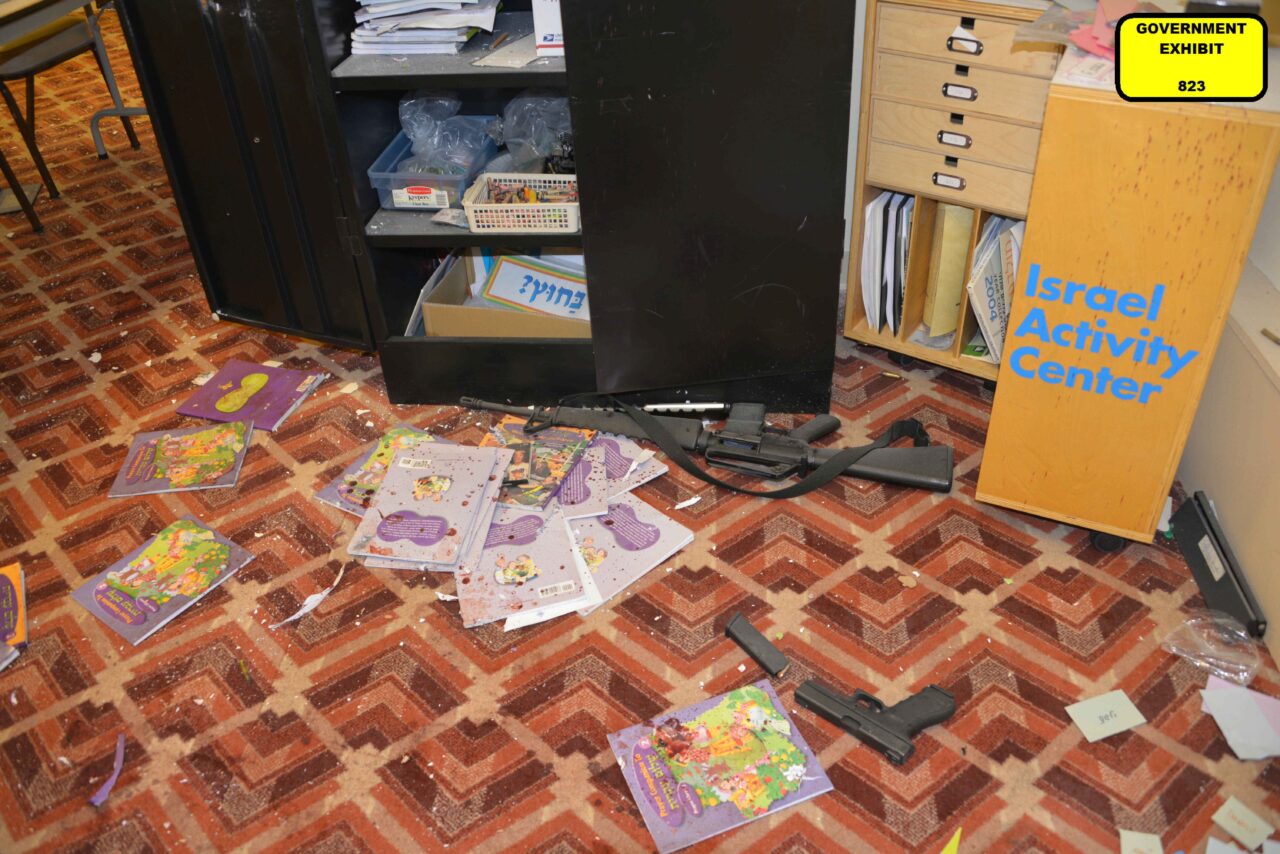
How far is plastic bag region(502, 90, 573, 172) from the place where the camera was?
7.57 feet

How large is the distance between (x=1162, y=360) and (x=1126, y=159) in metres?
0.35

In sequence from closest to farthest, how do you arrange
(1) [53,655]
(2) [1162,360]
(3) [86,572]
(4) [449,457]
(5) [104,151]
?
1. (2) [1162,360]
2. (1) [53,655]
3. (3) [86,572]
4. (4) [449,457]
5. (5) [104,151]

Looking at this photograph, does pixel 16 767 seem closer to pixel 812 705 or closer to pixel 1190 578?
pixel 812 705

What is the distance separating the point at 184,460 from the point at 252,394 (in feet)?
0.87

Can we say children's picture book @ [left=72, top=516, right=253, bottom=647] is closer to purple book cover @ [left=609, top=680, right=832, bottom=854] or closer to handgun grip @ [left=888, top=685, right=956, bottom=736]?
purple book cover @ [left=609, top=680, right=832, bottom=854]

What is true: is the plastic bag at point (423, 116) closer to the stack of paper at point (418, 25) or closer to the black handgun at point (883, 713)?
the stack of paper at point (418, 25)

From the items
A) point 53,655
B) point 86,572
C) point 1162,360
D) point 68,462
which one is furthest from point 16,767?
point 1162,360

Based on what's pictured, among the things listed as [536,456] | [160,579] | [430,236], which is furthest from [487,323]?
[160,579]

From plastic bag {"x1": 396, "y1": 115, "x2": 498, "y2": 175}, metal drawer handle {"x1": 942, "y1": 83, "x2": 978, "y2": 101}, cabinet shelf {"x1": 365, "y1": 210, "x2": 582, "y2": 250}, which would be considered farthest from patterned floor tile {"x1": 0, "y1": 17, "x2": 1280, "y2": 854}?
metal drawer handle {"x1": 942, "y1": 83, "x2": 978, "y2": 101}

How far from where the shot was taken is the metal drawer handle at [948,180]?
216 centimetres

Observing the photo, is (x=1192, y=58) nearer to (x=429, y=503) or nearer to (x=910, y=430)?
(x=910, y=430)

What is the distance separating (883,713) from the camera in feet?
5.48

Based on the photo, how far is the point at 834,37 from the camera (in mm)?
1820

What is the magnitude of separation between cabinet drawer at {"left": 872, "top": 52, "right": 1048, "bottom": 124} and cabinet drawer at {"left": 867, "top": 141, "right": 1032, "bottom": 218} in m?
0.11
